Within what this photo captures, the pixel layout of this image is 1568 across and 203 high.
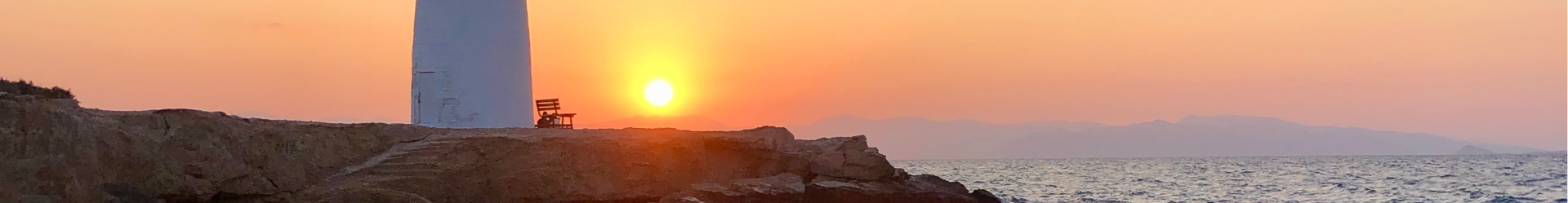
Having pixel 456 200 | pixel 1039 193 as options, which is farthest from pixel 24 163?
pixel 1039 193

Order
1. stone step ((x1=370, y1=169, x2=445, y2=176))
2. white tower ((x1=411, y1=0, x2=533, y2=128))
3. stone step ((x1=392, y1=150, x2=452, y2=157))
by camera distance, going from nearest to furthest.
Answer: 1. stone step ((x1=370, y1=169, x2=445, y2=176))
2. stone step ((x1=392, y1=150, x2=452, y2=157))
3. white tower ((x1=411, y1=0, x2=533, y2=128))

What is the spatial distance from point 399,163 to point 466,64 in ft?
15.8

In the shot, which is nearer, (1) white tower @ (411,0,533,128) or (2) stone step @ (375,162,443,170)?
(2) stone step @ (375,162,443,170)

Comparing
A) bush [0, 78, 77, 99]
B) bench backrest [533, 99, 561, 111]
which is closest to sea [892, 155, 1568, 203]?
bench backrest [533, 99, 561, 111]

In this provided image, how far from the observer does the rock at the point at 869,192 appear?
1070cm

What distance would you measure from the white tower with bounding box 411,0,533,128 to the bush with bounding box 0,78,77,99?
5414 mm

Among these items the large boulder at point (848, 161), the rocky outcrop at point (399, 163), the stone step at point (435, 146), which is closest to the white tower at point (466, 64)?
the rocky outcrop at point (399, 163)

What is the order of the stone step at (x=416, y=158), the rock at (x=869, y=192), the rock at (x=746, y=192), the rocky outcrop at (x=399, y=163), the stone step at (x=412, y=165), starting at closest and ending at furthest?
the rocky outcrop at (x=399, y=163), the stone step at (x=412, y=165), the stone step at (x=416, y=158), the rock at (x=746, y=192), the rock at (x=869, y=192)

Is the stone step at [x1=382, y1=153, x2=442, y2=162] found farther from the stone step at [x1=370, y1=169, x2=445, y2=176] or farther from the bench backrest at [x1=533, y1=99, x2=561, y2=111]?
the bench backrest at [x1=533, y1=99, x2=561, y2=111]

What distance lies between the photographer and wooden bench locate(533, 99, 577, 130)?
1440 cm

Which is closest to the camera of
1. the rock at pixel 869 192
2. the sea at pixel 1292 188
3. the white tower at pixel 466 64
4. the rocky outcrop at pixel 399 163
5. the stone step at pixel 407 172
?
the rocky outcrop at pixel 399 163

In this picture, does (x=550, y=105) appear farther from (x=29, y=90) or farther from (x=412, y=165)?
(x=29, y=90)

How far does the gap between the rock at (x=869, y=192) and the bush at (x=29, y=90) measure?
543 centimetres

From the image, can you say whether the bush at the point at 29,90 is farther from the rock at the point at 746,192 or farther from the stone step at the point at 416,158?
the rock at the point at 746,192
